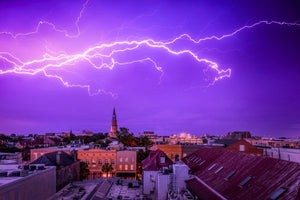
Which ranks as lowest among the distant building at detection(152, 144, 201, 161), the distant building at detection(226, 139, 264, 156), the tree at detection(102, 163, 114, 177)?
the tree at detection(102, 163, 114, 177)

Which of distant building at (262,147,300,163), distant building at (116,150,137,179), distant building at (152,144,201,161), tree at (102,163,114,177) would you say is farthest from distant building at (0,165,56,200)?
distant building at (152,144,201,161)

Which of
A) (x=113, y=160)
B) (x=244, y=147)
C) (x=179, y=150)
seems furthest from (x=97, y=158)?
(x=244, y=147)

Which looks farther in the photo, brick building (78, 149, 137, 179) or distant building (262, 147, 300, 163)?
brick building (78, 149, 137, 179)

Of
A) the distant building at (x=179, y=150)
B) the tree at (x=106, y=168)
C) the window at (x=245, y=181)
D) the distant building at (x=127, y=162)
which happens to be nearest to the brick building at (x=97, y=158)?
the distant building at (x=127, y=162)

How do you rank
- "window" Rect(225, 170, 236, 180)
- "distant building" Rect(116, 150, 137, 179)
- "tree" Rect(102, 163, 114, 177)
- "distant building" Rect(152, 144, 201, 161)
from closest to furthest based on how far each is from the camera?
"window" Rect(225, 170, 236, 180) → "tree" Rect(102, 163, 114, 177) → "distant building" Rect(116, 150, 137, 179) → "distant building" Rect(152, 144, 201, 161)

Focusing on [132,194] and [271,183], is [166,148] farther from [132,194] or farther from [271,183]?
[271,183]

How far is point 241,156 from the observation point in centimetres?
1648

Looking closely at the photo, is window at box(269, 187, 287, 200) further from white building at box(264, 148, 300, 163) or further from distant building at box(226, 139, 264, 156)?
distant building at box(226, 139, 264, 156)

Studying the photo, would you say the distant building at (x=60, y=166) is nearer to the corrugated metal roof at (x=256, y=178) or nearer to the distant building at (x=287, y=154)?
the corrugated metal roof at (x=256, y=178)

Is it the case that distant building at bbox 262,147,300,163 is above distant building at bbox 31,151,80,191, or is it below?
above

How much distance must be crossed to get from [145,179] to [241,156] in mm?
12068

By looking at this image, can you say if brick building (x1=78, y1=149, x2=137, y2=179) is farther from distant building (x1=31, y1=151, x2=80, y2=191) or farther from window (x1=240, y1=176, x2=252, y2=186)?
window (x1=240, y1=176, x2=252, y2=186)

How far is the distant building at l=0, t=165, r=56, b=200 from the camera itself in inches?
401

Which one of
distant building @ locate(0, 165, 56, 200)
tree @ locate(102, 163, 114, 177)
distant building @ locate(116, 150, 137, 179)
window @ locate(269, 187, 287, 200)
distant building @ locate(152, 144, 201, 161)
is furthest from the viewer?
distant building @ locate(152, 144, 201, 161)
